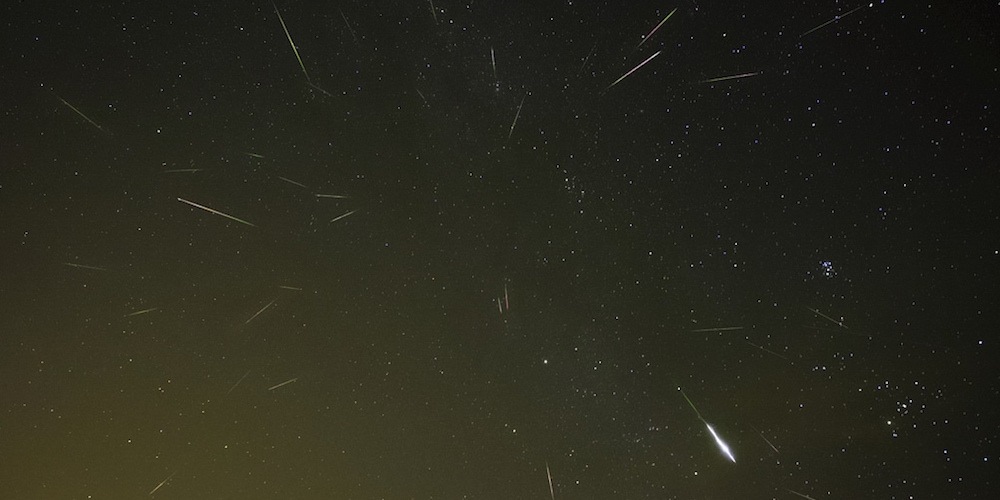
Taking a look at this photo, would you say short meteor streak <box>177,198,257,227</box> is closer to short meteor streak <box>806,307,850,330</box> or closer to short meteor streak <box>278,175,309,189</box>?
short meteor streak <box>278,175,309,189</box>

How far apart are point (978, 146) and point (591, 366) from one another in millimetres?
482

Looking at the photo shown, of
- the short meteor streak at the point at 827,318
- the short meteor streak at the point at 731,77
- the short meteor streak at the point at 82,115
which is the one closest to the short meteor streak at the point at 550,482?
the short meteor streak at the point at 827,318

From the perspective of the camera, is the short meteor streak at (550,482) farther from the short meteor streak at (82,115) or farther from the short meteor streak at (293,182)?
the short meteor streak at (82,115)

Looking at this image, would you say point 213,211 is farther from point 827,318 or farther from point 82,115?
point 827,318

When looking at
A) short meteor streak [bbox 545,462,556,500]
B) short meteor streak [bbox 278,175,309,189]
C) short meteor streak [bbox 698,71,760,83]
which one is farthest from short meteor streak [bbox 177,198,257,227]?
short meteor streak [bbox 698,71,760,83]

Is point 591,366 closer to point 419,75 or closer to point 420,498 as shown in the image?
point 420,498

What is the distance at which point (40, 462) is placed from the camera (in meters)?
0.81

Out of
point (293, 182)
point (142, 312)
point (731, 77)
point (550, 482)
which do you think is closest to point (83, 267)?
point (142, 312)

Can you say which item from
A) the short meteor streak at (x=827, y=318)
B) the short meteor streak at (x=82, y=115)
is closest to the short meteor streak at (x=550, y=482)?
the short meteor streak at (x=827, y=318)

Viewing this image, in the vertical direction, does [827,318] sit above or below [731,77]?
below

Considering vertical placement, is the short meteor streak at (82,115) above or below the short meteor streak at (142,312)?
above

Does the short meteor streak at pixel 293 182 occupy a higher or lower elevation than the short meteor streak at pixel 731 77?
lower

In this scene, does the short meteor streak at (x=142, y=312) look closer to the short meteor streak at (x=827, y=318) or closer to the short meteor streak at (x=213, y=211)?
the short meteor streak at (x=213, y=211)

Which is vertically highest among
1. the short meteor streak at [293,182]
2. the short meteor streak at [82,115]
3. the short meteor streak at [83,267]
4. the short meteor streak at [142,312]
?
the short meteor streak at [82,115]
